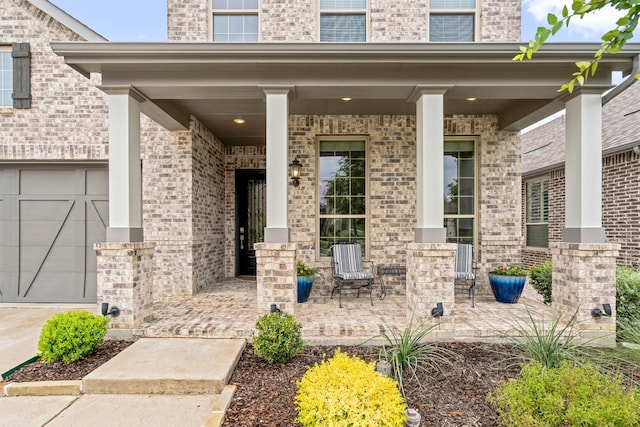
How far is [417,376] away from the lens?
2887 mm

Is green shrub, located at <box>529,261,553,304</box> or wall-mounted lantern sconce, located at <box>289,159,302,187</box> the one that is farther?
wall-mounted lantern sconce, located at <box>289,159,302,187</box>

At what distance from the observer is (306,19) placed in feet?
17.3

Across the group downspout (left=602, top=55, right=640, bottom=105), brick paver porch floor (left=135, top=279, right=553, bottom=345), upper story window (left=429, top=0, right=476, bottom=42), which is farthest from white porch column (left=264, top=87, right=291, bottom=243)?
downspout (left=602, top=55, right=640, bottom=105)

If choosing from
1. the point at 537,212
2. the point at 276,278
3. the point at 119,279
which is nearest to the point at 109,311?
the point at 119,279

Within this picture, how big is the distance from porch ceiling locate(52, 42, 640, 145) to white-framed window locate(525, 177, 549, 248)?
4.77 m

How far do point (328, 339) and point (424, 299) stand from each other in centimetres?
115

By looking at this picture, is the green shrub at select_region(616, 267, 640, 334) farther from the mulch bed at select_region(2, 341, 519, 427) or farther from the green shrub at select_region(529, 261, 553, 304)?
the mulch bed at select_region(2, 341, 519, 427)

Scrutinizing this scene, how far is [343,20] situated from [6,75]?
5514 millimetres

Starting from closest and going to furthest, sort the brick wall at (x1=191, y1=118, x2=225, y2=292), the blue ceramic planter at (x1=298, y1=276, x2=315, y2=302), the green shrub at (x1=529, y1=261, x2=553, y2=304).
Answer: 1. the green shrub at (x1=529, y1=261, x2=553, y2=304)
2. the blue ceramic planter at (x1=298, y1=276, x2=315, y2=302)
3. the brick wall at (x1=191, y1=118, x2=225, y2=292)

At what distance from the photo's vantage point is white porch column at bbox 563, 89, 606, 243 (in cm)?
380

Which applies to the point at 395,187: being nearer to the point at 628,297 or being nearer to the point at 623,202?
the point at 628,297

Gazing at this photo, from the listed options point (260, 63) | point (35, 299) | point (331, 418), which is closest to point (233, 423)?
point (331, 418)

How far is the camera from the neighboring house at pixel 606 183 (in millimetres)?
6039

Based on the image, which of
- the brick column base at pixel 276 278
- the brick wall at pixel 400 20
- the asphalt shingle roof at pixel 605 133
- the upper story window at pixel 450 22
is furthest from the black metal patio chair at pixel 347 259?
the asphalt shingle roof at pixel 605 133
